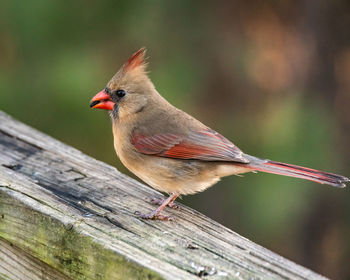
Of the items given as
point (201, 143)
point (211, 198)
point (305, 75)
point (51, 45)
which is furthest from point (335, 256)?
point (51, 45)

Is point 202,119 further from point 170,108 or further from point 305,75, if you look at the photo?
point 170,108

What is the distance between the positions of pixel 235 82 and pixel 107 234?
3.09m

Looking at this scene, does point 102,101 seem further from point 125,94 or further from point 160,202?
point 160,202

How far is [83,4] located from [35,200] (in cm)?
271

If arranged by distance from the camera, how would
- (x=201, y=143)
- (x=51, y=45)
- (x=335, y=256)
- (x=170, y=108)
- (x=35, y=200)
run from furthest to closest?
(x=335, y=256) < (x=51, y=45) < (x=170, y=108) < (x=201, y=143) < (x=35, y=200)

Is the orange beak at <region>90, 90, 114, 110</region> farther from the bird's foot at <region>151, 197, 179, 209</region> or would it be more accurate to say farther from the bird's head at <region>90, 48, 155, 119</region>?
the bird's foot at <region>151, 197, 179, 209</region>

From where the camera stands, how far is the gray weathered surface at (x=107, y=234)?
1.70 metres

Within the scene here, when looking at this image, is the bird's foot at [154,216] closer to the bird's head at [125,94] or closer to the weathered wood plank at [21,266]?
the weathered wood plank at [21,266]

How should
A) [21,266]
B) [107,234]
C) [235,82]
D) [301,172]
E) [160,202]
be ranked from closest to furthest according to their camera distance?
[107,234] → [21,266] → [160,202] → [301,172] → [235,82]

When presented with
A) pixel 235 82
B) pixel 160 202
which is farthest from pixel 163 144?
pixel 235 82

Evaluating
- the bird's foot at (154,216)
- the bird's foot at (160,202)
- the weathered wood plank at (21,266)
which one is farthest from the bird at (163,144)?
the weathered wood plank at (21,266)

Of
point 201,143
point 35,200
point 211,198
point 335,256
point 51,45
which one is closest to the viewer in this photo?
point 35,200

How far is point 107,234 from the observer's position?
1.85 meters

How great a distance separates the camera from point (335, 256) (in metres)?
4.67
